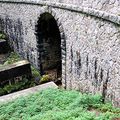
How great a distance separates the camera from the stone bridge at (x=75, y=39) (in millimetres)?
6516

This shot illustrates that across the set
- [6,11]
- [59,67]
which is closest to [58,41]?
[59,67]

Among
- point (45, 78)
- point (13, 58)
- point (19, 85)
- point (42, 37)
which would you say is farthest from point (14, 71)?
point (13, 58)

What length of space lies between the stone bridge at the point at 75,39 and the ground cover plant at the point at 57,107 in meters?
0.48

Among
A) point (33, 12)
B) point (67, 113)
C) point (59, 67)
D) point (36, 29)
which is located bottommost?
point (59, 67)

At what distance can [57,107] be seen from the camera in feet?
23.6

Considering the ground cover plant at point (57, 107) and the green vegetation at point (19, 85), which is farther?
the green vegetation at point (19, 85)

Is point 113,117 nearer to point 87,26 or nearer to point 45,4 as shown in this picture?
point 87,26

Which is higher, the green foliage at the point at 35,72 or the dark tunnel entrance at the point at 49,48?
the dark tunnel entrance at the point at 49,48

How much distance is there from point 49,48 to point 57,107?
15.4ft

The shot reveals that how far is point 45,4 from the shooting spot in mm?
9516

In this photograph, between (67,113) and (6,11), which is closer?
(67,113)

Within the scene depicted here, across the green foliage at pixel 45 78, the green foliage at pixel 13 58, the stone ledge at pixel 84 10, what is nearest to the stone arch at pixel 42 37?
the stone ledge at pixel 84 10

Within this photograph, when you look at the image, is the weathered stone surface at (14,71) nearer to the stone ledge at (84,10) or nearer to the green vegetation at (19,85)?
the green vegetation at (19,85)

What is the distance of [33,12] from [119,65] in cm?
546
